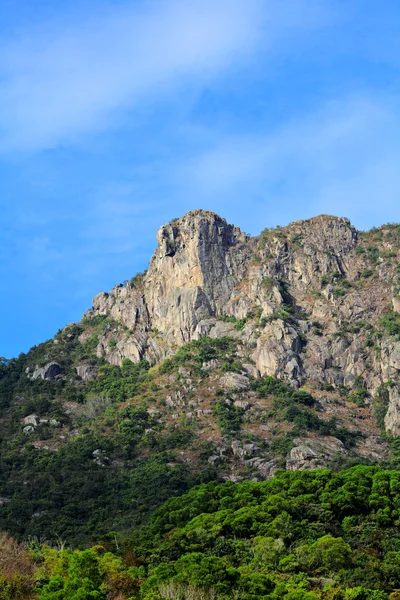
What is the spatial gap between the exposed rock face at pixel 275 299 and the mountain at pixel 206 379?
0.22m

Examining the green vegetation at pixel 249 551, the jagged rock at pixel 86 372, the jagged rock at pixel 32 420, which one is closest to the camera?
the green vegetation at pixel 249 551

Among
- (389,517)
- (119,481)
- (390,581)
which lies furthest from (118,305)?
(390,581)

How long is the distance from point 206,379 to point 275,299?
698 inches

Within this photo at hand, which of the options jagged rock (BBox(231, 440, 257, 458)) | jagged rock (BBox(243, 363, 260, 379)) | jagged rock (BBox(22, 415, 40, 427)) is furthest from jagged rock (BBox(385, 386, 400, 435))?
jagged rock (BBox(22, 415, 40, 427))

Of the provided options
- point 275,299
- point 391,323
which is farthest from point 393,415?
point 275,299

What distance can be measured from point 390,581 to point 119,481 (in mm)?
46255

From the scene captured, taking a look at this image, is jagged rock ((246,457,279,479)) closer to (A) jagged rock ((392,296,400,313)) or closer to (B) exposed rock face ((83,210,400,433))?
(B) exposed rock face ((83,210,400,433))

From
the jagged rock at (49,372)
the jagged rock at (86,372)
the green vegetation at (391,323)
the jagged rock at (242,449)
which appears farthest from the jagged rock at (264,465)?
the jagged rock at (49,372)

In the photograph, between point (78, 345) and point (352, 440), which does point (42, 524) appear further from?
point (78, 345)

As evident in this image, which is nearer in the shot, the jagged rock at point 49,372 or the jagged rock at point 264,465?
the jagged rock at point 264,465

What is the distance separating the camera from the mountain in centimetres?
10550

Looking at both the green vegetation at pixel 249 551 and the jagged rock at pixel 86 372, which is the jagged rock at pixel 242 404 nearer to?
the jagged rock at pixel 86 372

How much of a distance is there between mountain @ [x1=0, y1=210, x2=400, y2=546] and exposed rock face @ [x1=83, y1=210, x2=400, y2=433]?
216 millimetres

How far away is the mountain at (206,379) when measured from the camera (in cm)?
10550
